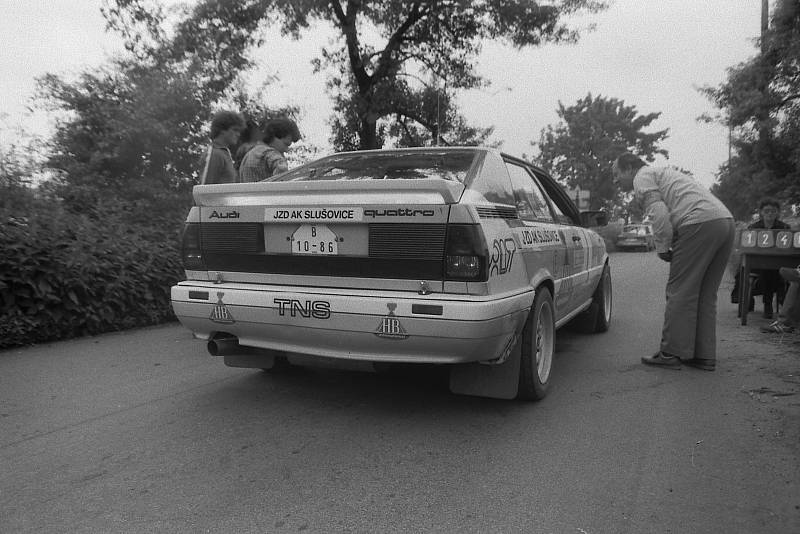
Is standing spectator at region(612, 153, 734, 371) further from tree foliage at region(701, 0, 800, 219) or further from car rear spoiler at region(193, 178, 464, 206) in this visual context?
tree foliage at region(701, 0, 800, 219)

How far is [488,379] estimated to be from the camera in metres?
3.41

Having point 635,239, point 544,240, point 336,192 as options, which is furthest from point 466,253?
point 635,239

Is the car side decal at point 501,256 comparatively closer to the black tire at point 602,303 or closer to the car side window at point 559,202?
the car side window at point 559,202

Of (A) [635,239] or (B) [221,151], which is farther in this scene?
(A) [635,239]

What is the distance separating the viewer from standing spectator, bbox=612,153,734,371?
4590 mm

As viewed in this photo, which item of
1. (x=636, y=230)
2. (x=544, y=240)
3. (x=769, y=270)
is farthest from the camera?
(x=636, y=230)

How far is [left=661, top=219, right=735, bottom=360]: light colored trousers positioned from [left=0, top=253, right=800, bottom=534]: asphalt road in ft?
0.75

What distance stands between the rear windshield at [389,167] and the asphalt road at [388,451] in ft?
4.53

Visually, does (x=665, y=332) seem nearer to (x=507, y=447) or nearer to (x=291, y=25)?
(x=507, y=447)

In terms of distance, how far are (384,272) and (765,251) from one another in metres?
5.31

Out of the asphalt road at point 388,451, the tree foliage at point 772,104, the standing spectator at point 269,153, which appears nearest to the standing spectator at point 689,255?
the asphalt road at point 388,451

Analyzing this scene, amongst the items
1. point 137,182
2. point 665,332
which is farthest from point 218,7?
point 665,332

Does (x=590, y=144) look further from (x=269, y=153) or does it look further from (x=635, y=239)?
(x=269, y=153)

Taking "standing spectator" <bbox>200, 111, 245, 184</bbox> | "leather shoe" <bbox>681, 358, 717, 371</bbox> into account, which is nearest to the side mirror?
"leather shoe" <bbox>681, 358, 717, 371</bbox>
